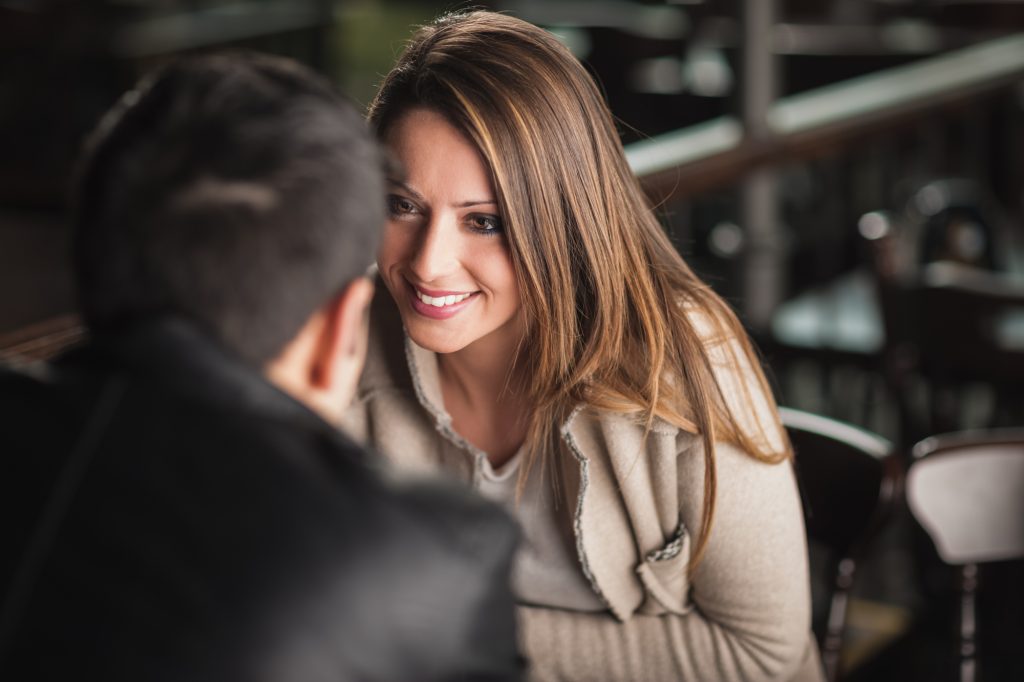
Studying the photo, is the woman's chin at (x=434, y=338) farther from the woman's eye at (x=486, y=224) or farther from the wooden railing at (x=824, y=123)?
the wooden railing at (x=824, y=123)

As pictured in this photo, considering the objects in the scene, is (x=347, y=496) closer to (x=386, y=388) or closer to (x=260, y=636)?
(x=260, y=636)

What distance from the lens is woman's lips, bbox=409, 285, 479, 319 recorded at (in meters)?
1.45

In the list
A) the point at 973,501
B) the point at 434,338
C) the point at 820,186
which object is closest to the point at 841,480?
the point at 973,501

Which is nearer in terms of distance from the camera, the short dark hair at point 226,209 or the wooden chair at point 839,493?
the short dark hair at point 226,209

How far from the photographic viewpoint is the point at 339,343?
84 cm

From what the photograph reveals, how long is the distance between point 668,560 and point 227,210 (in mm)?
958

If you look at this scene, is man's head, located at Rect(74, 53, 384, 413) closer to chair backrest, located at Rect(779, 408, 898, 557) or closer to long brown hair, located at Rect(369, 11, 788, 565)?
long brown hair, located at Rect(369, 11, 788, 565)

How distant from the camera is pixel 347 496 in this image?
0.72 m

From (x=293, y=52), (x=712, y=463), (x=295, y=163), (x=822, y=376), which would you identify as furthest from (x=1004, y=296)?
(x=293, y=52)

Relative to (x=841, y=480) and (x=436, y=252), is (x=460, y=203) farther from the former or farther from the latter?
(x=841, y=480)

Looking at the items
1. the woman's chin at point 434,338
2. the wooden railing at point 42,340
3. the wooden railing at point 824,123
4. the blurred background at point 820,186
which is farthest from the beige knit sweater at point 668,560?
the wooden railing at point 824,123

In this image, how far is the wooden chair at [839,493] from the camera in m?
1.82

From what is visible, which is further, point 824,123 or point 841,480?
point 824,123

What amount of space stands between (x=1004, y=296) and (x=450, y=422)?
1.58 m
